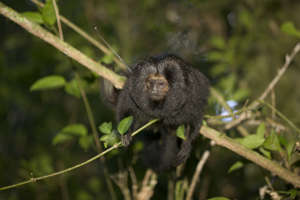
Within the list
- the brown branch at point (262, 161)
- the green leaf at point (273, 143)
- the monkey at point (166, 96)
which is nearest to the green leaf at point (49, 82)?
the monkey at point (166, 96)

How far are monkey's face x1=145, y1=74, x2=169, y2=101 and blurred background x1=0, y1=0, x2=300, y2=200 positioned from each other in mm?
682

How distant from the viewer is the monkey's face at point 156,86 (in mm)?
2533

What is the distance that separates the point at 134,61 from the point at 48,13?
141 cm

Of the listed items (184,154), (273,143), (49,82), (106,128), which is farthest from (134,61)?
(273,143)

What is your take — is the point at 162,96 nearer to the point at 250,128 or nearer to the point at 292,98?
the point at 250,128

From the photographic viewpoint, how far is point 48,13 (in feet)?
7.50

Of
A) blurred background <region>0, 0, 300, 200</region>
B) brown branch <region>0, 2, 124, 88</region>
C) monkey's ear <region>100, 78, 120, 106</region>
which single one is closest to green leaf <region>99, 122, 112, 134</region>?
brown branch <region>0, 2, 124, 88</region>

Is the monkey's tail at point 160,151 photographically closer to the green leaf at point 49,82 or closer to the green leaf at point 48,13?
the green leaf at point 49,82

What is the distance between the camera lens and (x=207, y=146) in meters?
2.78

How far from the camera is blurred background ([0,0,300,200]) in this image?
4.09m

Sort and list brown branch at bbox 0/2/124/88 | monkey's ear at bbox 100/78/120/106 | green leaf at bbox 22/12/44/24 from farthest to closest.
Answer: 1. monkey's ear at bbox 100/78/120/106
2. green leaf at bbox 22/12/44/24
3. brown branch at bbox 0/2/124/88

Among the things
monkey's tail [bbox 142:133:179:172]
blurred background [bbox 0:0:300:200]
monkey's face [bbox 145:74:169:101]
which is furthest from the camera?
blurred background [bbox 0:0:300:200]

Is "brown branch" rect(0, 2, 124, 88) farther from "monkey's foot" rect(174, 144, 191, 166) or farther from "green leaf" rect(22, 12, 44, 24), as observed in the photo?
"monkey's foot" rect(174, 144, 191, 166)

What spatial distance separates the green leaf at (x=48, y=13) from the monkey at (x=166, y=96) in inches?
27.4
